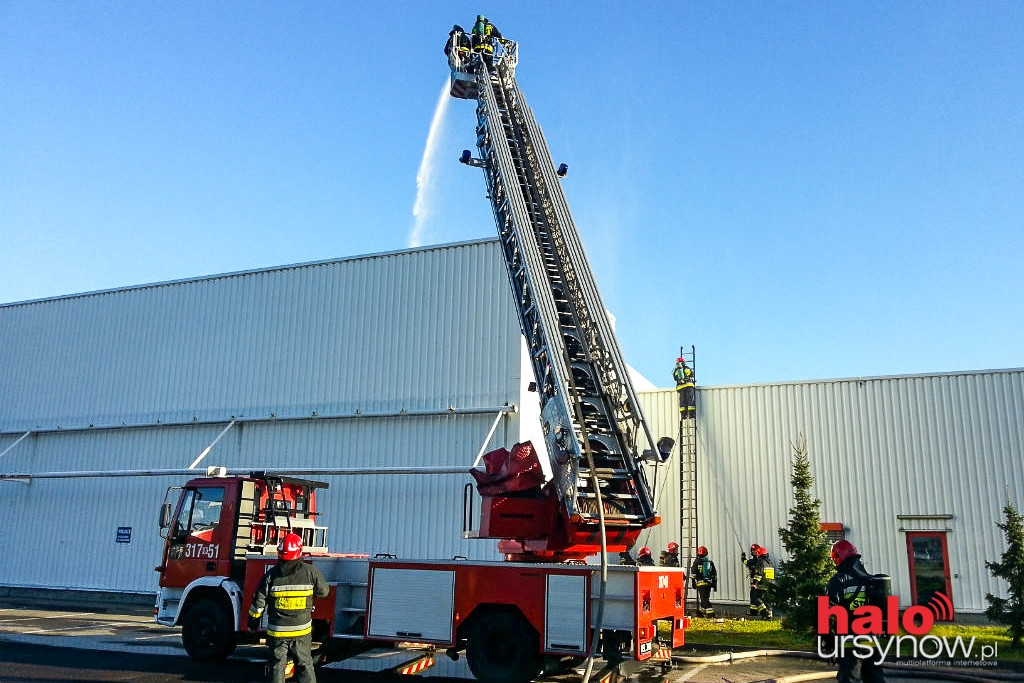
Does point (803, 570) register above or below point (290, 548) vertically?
below

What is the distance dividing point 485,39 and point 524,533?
8.33m

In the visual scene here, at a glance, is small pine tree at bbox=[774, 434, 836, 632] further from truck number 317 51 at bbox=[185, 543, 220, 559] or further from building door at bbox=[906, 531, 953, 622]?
truck number 317 51 at bbox=[185, 543, 220, 559]

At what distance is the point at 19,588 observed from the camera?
22.6 metres

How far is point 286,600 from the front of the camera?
25.6 feet

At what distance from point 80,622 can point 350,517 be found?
20.1 ft

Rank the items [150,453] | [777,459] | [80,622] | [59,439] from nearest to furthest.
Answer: [80,622]
[777,459]
[150,453]
[59,439]

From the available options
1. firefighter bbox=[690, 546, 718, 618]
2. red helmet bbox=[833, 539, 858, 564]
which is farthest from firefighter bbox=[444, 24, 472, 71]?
firefighter bbox=[690, 546, 718, 618]

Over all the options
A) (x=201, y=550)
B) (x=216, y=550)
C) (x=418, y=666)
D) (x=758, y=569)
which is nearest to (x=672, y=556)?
(x=758, y=569)

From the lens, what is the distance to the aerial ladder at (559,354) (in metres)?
9.83

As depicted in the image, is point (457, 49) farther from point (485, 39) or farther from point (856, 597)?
point (856, 597)

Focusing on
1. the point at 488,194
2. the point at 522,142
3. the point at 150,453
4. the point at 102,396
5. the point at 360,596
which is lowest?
the point at 360,596

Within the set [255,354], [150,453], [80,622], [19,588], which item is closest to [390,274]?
[255,354]

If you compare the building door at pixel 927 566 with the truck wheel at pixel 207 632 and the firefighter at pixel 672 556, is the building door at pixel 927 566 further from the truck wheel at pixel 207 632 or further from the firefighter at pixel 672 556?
the truck wheel at pixel 207 632

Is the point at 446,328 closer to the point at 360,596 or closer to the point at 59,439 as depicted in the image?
the point at 360,596
